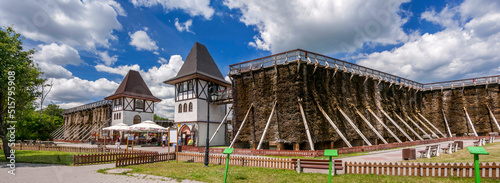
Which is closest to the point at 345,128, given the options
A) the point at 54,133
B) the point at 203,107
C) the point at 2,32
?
the point at 203,107

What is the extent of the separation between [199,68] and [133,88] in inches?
695

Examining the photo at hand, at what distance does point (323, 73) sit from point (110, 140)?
3485cm

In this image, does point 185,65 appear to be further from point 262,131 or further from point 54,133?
point 54,133

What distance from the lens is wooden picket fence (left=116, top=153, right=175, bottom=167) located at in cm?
1408

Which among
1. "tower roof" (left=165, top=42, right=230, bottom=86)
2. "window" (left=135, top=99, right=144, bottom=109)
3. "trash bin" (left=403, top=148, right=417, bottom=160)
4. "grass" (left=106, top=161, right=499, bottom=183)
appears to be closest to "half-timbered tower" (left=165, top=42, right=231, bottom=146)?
"tower roof" (left=165, top=42, right=230, bottom=86)

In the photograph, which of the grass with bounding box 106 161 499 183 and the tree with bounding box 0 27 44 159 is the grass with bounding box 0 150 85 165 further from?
the grass with bounding box 106 161 499 183

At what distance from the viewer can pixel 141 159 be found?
49.8ft

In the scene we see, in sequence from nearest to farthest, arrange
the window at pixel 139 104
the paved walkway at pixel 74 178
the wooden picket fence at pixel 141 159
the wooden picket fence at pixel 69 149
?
the paved walkway at pixel 74 178
the wooden picket fence at pixel 141 159
the wooden picket fence at pixel 69 149
the window at pixel 139 104

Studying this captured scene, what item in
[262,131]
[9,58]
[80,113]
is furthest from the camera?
[80,113]

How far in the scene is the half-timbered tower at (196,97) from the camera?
3078 centimetres

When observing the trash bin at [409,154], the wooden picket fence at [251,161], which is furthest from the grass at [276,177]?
the trash bin at [409,154]

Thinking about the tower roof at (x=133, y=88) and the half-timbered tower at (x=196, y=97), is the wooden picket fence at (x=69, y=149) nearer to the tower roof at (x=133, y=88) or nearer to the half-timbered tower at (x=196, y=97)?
the half-timbered tower at (x=196, y=97)

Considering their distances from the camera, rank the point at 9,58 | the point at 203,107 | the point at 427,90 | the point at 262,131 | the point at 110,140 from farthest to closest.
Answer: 1. the point at 110,140
2. the point at 427,90
3. the point at 203,107
4. the point at 262,131
5. the point at 9,58

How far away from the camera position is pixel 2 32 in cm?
1688
